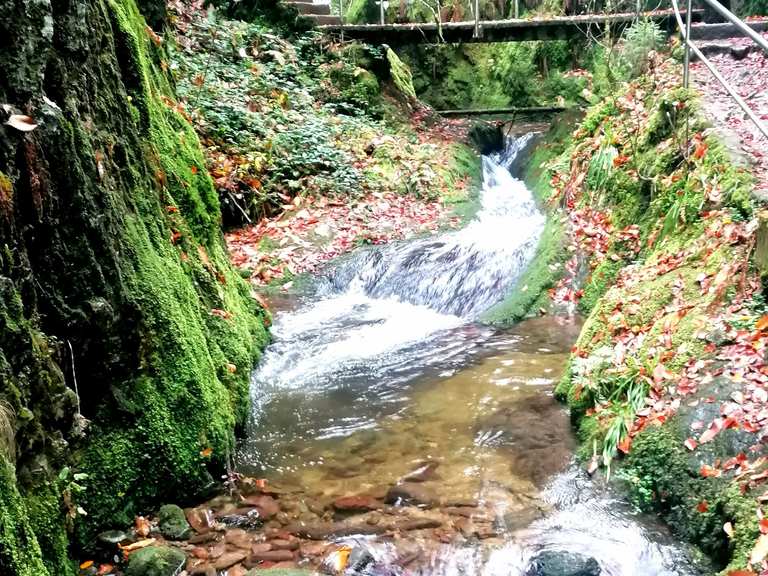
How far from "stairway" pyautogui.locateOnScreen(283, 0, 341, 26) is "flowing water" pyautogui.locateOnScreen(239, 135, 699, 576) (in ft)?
28.2

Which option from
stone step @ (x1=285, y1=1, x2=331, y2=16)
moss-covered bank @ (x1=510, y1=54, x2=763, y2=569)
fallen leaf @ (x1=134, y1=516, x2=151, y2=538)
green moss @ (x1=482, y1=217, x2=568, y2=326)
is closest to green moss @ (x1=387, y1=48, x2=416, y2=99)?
stone step @ (x1=285, y1=1, x2=331, y2=16)

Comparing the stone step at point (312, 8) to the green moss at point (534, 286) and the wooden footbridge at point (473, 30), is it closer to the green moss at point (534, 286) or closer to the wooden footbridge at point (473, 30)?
the wooden footbridge at point (473, 30)

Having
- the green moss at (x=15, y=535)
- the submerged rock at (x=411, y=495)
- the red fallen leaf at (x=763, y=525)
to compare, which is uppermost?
the green moss at (x=15, y=535)

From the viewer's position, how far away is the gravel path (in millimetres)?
5945

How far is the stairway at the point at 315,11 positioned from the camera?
1544 centimetres

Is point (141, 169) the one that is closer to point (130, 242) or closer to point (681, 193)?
point (130, 242)

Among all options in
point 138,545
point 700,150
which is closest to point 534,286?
point 700,150

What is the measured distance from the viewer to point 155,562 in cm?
343

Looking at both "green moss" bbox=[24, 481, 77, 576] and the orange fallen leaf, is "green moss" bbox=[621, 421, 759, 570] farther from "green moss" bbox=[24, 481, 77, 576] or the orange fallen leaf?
"green moss" bbox=[24, 481, 77, 576]

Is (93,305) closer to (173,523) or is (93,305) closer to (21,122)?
(21,122)

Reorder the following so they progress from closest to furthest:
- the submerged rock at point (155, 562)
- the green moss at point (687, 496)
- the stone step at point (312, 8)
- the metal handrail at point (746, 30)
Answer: the green moss at point (687, 496) < the submerged rock at point (155, 562) < the metal handrail at point (746, 30) < the stone step at point (312, 8)

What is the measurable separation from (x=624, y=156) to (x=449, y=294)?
2.82m

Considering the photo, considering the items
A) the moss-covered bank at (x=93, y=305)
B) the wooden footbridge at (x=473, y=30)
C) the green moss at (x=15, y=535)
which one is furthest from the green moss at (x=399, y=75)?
the green moss at (x=15, y=535)

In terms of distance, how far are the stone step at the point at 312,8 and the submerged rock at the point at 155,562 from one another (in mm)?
14502
